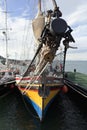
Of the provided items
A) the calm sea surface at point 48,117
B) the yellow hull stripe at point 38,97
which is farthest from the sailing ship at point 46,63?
the calm sea surface at point 48,117

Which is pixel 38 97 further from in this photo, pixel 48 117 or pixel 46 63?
pixel 46 63

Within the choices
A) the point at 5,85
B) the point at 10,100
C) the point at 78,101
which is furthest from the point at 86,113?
the point at 5,85

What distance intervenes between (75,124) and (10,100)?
30.0 ft

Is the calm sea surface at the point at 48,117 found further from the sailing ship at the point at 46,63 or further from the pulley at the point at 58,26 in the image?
the pulley at the point at 58,26

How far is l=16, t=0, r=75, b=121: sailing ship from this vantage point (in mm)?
10288

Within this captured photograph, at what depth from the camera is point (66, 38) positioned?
36.5 ft

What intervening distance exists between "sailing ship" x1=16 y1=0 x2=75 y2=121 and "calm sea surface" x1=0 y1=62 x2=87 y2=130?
2.63 ft

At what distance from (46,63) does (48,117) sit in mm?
4330

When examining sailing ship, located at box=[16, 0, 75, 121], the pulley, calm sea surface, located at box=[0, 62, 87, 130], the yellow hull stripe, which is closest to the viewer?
the pulley

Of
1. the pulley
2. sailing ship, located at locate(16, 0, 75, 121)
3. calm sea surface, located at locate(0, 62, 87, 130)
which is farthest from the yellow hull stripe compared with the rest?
the pulley

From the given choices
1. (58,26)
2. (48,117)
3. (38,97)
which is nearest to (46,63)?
(38,97)

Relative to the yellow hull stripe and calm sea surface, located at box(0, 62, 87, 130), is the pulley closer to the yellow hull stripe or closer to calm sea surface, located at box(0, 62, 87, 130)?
the yellow hull stripe

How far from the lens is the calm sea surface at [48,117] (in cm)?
1535

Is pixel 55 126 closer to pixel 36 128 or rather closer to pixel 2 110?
pixel 36 128
